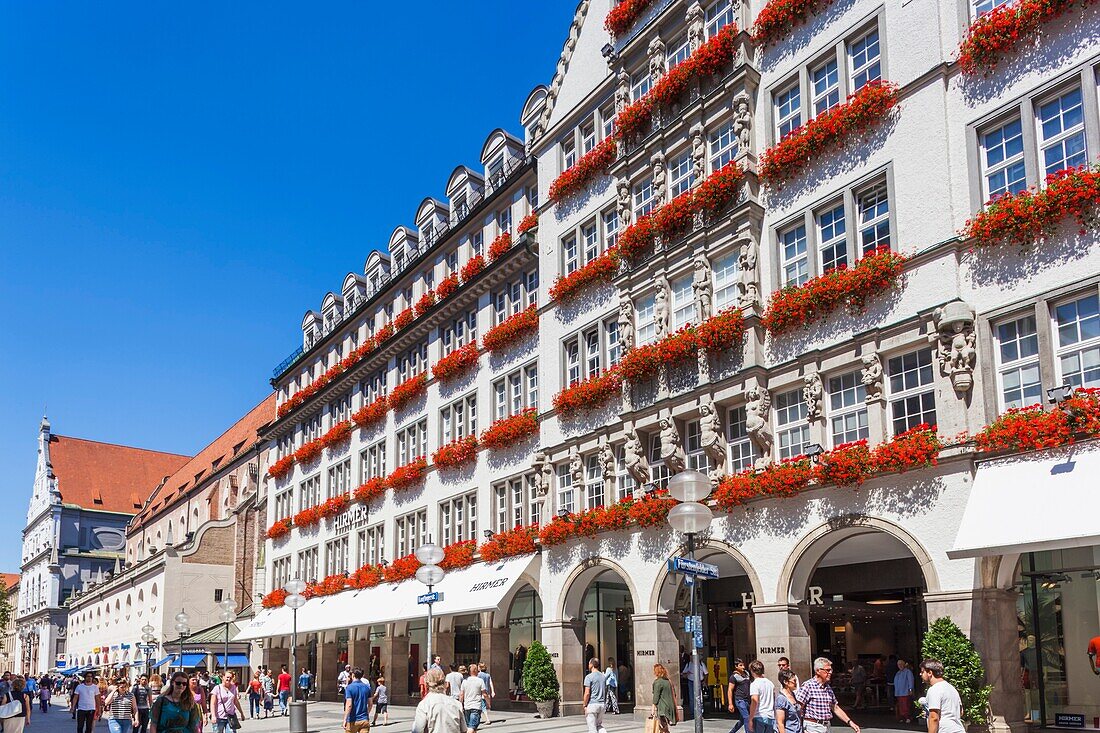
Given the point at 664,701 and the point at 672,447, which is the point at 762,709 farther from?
the point at 672,447

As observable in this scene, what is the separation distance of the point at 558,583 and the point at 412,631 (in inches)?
535

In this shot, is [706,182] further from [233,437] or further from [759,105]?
[233,437]

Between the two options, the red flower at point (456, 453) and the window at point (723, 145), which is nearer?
the window at point (723, 145)

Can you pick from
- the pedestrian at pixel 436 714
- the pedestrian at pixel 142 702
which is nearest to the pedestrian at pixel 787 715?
the pedestrian at pixel 436 714

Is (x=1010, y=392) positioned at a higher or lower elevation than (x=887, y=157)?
lower

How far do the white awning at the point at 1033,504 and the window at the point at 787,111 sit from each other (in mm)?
9878

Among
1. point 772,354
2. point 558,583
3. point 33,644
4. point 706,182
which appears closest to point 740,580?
point 558,583

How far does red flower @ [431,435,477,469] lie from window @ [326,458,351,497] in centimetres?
1029

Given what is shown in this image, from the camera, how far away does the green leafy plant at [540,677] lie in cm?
3006

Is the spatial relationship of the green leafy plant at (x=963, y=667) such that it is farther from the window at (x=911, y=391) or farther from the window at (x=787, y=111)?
the window at (x=787, y=111)

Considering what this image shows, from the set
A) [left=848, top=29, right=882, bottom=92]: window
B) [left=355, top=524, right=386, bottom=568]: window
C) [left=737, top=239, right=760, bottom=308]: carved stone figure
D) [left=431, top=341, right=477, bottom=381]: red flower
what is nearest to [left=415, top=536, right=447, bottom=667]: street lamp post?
[left=737, top=239, right=760, bottom=308]: carved stone figure

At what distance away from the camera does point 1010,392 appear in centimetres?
1975

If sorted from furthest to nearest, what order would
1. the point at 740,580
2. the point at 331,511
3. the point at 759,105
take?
1. the point at 331,511
2. the point at 740,580
3. the point at 759,105

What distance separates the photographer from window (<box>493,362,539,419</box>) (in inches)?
1394
